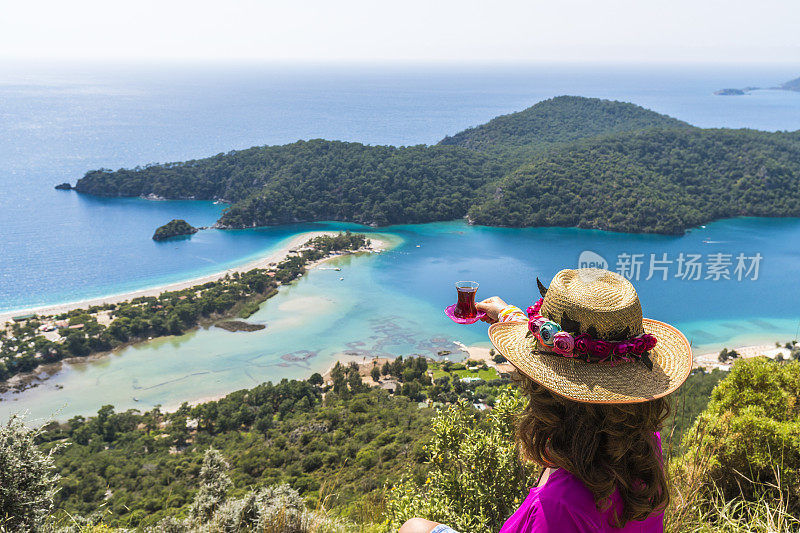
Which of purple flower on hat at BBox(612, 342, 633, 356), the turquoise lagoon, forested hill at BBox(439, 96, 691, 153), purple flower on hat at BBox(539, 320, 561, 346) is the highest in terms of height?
forested hill at BBox(439, 96, 691, 153)

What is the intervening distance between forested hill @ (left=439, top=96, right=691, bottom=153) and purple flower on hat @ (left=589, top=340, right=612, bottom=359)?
53.2 meters

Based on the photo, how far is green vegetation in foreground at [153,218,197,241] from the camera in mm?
36094

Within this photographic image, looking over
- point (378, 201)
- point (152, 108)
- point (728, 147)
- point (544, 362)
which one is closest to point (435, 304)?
point (378, 201)

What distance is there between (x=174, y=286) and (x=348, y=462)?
19.8 meters

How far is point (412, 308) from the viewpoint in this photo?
2559 cm

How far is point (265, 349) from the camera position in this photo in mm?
21828

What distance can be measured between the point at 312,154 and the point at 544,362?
46.8 m

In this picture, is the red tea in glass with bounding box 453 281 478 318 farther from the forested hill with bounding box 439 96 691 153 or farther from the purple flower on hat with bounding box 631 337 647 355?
the forested hill with bounding box 439 96 691 153

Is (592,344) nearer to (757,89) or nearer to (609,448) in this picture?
(609,448)

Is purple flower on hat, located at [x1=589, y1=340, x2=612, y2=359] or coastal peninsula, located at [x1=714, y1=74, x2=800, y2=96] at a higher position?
coastal peninsula, located at [x1=714, y1=74, x2=800, y2=96]

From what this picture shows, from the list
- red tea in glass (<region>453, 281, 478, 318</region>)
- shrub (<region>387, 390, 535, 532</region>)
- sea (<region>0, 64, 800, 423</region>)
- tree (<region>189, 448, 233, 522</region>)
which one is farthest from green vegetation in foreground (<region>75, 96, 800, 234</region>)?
red tea in glass (<region>453, 281, 478, 318</region>)

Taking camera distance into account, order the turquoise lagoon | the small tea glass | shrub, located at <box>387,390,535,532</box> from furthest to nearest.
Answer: the turquoise lagoon, shrub, located at <box>387,390,535,532</box>, the small tea glass

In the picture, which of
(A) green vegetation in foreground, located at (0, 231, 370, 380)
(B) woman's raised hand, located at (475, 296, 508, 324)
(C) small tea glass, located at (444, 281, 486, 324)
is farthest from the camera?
(A) green vegetation in foreground, located at (0, 231, 370, 380)

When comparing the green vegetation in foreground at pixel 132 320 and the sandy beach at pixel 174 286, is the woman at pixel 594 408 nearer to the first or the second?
the green vegetation in foreground at pixel 132 320
